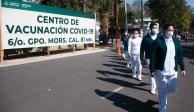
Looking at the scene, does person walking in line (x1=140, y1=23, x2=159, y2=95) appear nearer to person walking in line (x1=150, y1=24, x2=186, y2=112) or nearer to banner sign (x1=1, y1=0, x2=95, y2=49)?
person walking in line (x1=150, y1=24, x2=186, y2=112)

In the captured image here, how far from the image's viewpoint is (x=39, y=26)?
77.5 feet

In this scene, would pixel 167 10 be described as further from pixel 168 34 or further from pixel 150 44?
pixel 168 34

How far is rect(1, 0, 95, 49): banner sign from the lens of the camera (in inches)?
816

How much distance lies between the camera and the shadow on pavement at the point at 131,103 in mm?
8367

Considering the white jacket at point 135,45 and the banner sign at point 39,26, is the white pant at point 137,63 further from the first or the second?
the banner sign at point 39,26

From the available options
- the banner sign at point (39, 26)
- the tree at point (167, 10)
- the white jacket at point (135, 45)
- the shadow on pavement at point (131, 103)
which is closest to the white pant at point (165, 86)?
the shadow on pavement at point (131, 103)

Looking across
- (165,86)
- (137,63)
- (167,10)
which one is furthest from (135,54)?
(167,10)

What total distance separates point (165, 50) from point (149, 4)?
7361cm

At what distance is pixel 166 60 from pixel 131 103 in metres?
1.99

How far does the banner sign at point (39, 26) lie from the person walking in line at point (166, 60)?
14.1m

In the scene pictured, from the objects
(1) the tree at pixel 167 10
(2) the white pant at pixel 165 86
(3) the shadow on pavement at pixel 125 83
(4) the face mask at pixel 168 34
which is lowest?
(3) the shadow on pavement at pixel 125 83

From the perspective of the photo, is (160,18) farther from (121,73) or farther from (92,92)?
(92,92)

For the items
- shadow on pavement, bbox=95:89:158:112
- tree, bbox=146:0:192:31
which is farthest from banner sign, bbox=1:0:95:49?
tree, bbox=146:0:192:31

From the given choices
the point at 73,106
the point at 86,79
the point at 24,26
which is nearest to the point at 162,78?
the point at 73,106
